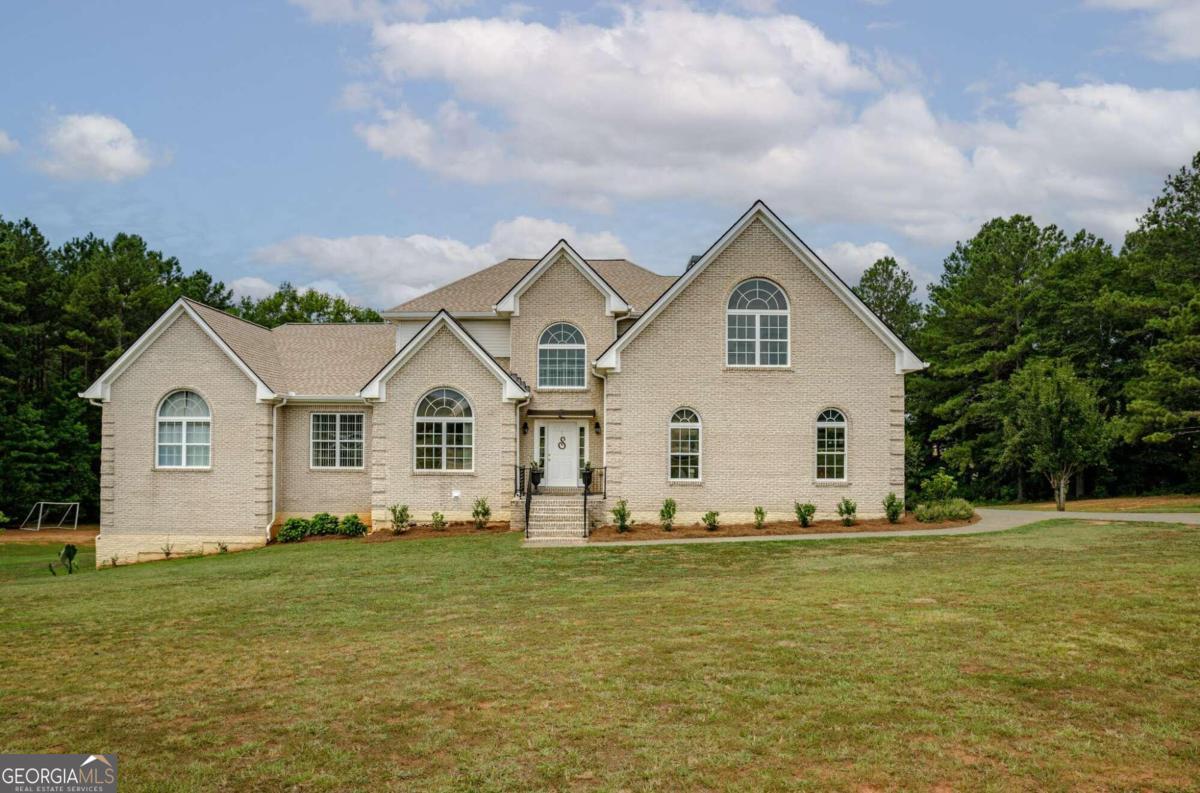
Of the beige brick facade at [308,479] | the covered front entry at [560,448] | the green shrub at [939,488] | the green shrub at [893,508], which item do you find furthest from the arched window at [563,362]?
the green shrub at [939,488]

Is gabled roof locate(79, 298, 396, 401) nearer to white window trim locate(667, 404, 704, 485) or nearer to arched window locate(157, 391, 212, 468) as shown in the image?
arched window locate(157, 391, 212, 468)

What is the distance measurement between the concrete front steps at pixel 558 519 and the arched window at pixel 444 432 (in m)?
2.53

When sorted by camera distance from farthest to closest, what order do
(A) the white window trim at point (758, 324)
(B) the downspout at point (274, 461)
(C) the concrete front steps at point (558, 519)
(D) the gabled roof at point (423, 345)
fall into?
(B) the downspout at point (274, 461) < (D) the gabled roof at point (423, 345) < (A) the white window trim at point (758, 324) < (C) the concrete front steps at point (558, 519)

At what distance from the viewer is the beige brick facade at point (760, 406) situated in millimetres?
24797

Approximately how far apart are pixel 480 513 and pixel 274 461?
6564mm

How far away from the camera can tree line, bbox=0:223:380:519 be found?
139 ft

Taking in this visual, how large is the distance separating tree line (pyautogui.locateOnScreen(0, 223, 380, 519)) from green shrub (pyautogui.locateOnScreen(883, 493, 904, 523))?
127 feet

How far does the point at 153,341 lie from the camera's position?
26.0 meters

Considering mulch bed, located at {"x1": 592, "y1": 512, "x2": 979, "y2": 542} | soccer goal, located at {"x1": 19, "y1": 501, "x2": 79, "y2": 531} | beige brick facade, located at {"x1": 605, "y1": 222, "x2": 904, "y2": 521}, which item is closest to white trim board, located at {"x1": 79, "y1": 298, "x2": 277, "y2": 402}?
beige brick facade, located at {"x1": 605, "y1": 222, "x2": 904, "y2": 521}

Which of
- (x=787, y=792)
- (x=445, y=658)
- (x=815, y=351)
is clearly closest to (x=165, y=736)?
(x=445, y=658)

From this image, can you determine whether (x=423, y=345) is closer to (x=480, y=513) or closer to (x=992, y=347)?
(x=480, y=513)

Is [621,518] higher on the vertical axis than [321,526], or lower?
higher

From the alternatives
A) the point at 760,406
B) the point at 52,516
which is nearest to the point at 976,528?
the point at 760,406

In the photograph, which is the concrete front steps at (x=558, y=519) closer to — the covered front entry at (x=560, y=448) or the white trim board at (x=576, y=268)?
the covered front entry at (x=560, y=448)
